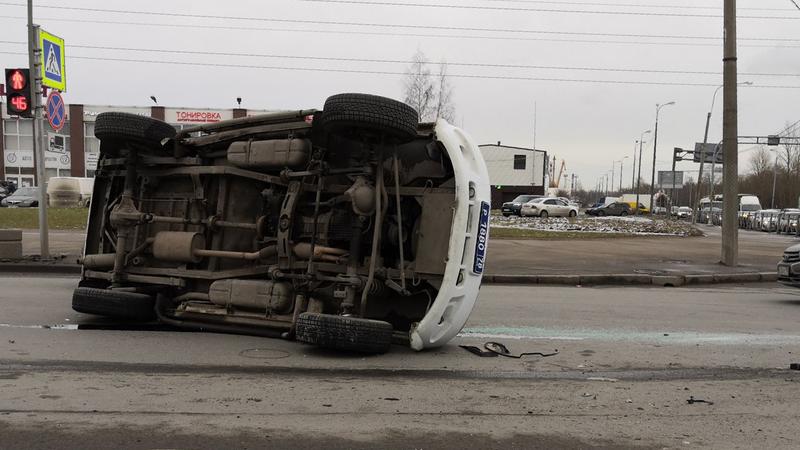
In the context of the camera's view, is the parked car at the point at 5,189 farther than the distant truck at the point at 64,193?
Yes

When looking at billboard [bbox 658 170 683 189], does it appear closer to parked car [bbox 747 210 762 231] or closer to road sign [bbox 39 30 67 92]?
parked car [bbox 747 210 762 231]

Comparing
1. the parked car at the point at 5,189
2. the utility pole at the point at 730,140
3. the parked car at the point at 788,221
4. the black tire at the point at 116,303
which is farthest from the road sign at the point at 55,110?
the parked car at the point at 788,221

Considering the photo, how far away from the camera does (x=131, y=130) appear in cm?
602

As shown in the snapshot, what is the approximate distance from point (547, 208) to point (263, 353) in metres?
36.9

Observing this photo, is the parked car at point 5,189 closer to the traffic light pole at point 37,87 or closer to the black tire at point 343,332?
the traffic light pole at point 37,87

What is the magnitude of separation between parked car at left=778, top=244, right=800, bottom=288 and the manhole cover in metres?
8.34

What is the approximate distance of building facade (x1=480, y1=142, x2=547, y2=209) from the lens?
2370 inches

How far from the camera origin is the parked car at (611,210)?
2050 inches

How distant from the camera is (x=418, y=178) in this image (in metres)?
5.46

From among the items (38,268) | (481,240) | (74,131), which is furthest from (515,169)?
(481,240)

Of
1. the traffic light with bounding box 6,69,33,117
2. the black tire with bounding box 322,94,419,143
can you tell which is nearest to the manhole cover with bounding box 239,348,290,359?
the black tire with bounding box 322,94,419,143

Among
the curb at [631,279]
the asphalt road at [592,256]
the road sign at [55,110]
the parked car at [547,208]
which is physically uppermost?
the road sign at [55,110]

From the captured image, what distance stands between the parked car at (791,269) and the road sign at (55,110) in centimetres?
1382

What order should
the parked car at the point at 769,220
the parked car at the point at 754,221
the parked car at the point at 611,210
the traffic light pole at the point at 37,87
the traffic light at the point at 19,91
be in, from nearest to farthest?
the traffic light at the point at 19,91 → the traffic light pole at the point at 37,87 → the parked car at the point at 769,220 → the parked car at the point at 754,221 → the parked car at the point at 611,210
